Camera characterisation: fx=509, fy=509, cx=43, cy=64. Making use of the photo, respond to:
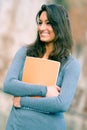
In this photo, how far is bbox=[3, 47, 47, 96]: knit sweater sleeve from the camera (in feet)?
9.04

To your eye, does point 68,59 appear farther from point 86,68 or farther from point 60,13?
point 86,68

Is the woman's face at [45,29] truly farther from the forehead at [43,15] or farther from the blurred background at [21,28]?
the blurred background at [21,28]

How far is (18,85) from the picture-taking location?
279 centimetres

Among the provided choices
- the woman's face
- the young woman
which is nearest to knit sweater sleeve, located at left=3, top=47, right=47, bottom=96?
the young woman

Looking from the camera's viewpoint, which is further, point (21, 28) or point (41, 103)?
point (21, 28)

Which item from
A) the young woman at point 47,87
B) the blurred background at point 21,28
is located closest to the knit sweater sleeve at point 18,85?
the young woman at point 47,87

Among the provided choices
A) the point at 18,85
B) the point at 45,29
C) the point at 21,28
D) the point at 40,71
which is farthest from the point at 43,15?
the point at 21,28

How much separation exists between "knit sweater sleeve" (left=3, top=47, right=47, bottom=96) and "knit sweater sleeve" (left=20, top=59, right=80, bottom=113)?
4 centimetres

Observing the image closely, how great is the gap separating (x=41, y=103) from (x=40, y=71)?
0.69 ft

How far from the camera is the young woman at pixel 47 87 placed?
108 inches

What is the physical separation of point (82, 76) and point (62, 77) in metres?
2.45

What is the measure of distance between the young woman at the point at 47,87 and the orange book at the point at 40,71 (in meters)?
0.04

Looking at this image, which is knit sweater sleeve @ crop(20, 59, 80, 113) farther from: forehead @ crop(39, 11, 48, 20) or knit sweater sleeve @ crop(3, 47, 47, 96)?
forehead @ crop(39, 11, 48, 20)

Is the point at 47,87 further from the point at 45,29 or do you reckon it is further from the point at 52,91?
the point at 45,29
